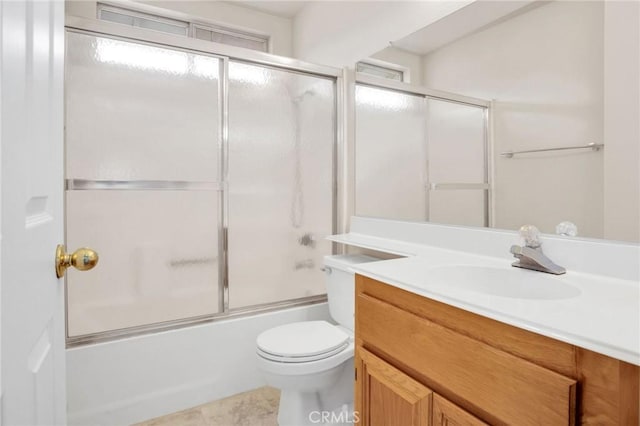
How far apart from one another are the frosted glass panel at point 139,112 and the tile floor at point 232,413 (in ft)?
3.98

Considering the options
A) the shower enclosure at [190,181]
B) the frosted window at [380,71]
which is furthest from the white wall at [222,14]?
the frosted window at [380,71]

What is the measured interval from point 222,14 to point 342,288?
2280mm

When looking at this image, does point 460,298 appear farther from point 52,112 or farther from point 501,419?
point 52,112

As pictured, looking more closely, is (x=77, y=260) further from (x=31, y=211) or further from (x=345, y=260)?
(x=345, y=260)

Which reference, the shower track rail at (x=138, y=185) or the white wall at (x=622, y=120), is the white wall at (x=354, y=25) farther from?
the shower track rail at (x=138, y=185)

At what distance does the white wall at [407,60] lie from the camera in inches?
70.7

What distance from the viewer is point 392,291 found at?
1.07 metres

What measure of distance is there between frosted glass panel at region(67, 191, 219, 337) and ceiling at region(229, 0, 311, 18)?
5.55ft

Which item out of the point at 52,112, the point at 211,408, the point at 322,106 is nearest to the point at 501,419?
the point at 52,112

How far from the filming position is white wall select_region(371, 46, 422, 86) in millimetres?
1797

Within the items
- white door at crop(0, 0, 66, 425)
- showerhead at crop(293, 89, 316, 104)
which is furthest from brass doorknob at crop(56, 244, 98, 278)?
showerhead at crop(293, 89, 316, 104)

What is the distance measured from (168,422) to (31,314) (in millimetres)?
1548

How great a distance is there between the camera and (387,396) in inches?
40.9

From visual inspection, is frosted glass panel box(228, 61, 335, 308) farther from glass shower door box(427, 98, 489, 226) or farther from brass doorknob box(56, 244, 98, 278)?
brass doorknob box(56, 244, 98, 278)
